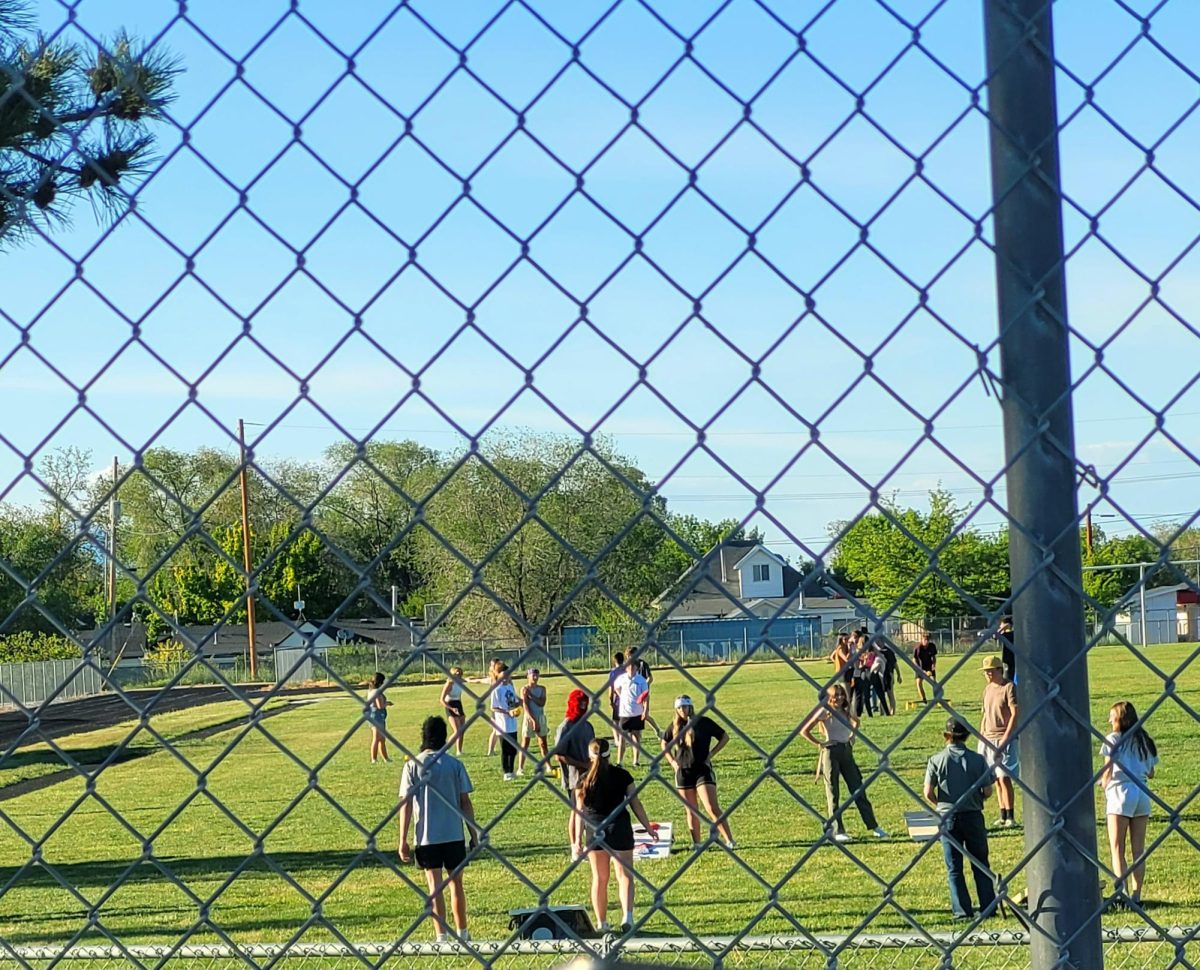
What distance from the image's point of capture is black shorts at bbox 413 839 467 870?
24.5 feet

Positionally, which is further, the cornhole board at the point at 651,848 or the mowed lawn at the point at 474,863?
the cornhole board at the point at 651,848

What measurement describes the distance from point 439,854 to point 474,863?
15.4ft

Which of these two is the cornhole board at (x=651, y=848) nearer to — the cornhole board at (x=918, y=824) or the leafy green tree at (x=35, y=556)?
the cornhole board at (x=918, y=824)

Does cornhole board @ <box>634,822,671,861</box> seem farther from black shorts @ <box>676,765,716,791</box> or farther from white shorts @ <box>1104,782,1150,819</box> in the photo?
white shorts @ <box>1104,782,1150,819</box>

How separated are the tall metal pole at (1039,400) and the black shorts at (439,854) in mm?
5601

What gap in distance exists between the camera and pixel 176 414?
63.7 inches

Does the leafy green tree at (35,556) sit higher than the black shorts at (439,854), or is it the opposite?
the leafy green tree at (35,556)

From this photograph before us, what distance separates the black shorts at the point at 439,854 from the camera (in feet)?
24.5

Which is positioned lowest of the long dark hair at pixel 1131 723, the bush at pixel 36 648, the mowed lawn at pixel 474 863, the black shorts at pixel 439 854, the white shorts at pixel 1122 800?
the mowed lawn at pixel 474 863

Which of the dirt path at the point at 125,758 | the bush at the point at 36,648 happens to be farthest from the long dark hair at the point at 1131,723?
the bush at the point at 36,648

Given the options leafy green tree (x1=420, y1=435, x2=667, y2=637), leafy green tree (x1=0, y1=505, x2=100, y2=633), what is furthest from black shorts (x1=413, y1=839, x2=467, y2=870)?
leafy green tree (x1=0, y1=505, x2=100, y2=633)

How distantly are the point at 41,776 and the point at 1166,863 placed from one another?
17977 millimetres

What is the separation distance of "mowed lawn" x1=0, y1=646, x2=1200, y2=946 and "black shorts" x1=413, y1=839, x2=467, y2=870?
27 cm

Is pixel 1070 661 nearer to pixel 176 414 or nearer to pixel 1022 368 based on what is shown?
pixel 1022 368
